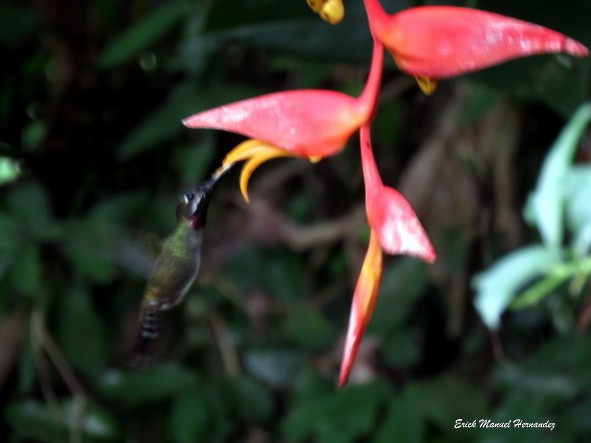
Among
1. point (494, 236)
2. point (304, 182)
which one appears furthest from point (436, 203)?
point (304, 182)

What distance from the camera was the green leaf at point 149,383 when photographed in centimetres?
109

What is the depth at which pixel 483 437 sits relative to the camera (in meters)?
0.90

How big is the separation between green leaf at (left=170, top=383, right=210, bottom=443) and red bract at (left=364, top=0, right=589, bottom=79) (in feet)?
2.77

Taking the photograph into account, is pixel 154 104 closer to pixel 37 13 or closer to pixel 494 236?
pixel 37 13

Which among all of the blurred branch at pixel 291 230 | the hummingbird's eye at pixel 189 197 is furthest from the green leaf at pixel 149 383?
the hummingbird's eye at pixel 189 197

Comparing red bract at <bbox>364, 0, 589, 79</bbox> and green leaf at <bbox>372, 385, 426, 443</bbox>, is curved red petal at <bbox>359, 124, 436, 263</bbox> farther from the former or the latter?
green leaf at <bbox>372, 385, 426, 443</bbox>

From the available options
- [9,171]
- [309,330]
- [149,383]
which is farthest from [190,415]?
[9,171]

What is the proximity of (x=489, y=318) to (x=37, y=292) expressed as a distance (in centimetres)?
63

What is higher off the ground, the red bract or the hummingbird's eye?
the red bract

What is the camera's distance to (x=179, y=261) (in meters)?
0.46

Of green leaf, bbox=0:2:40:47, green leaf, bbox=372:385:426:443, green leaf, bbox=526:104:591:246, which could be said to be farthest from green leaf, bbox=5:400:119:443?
green leaf, bbox=526:104:591:246

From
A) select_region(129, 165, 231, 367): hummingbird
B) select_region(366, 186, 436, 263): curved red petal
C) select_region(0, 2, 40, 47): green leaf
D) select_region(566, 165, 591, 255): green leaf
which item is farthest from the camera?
select_region(0, 2, 40, 47): green leaf

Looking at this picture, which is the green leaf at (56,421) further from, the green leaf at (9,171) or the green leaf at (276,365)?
the green leaf at (9,171)

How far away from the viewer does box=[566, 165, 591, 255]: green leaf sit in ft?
2.46
